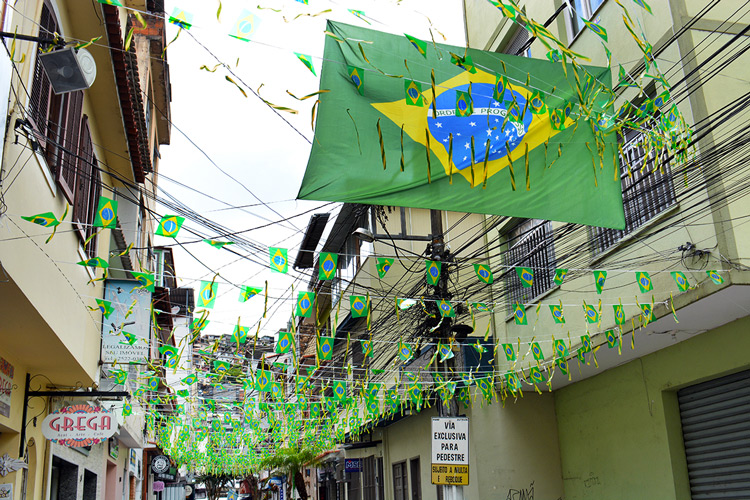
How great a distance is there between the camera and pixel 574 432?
13812mm

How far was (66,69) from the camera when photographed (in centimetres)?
618

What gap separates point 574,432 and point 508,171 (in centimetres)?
795

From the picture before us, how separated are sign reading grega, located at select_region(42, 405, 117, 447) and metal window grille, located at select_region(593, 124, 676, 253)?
26.6ft

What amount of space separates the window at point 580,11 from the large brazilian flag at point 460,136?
182 inches

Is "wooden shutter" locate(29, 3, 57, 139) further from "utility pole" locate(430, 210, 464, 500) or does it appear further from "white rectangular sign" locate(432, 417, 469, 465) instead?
"white rectangular sign" locate(432, 417, 469, 465)

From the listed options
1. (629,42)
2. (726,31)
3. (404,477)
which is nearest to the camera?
(726,31)

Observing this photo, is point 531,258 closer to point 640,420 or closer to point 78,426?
point 640,420

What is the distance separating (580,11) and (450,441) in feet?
26.6

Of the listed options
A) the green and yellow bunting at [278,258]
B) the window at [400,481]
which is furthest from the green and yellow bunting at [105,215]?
the window at [400,481]

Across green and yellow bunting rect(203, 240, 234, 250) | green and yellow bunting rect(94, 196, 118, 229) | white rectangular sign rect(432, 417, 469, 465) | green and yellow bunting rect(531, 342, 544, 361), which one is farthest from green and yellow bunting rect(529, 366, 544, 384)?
green and yellow bunting rect(94, 196, 118, 229)

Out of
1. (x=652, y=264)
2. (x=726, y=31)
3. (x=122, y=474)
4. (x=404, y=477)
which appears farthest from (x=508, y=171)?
(x=122, y=474)

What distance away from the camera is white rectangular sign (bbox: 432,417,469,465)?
9.93 metres

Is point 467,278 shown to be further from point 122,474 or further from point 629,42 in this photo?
point 122,474

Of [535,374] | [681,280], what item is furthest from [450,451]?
[681,280]
